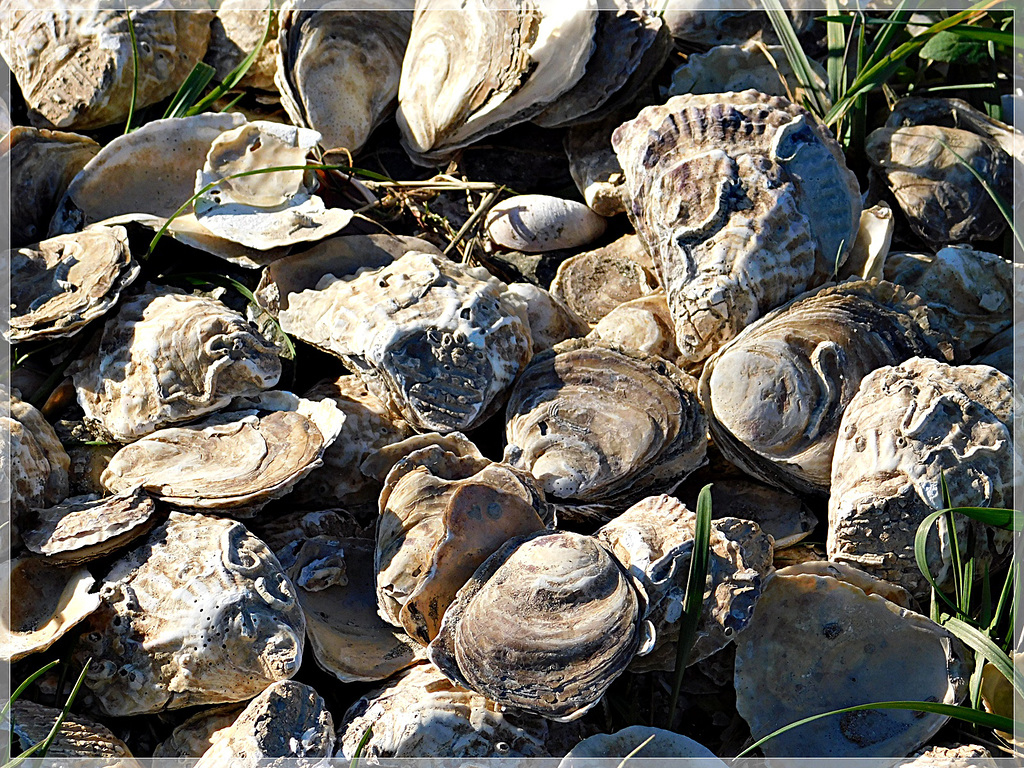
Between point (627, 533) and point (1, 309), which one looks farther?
point (1, 309)

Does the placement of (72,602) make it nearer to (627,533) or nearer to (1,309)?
(1,309)

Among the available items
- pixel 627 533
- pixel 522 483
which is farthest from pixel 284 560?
pixel 627 533

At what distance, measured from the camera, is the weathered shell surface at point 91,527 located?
1.90m

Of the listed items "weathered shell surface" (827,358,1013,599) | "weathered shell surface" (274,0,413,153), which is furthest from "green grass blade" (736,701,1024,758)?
"weathered shell surface" (274,0,413,153)

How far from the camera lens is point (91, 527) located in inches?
75.4

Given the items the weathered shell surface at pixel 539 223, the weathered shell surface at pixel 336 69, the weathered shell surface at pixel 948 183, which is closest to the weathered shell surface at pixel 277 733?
the weathered shell surface at pixel 539 223

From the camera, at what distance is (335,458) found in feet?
7.29

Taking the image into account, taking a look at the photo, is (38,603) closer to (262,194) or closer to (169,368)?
(169,368)

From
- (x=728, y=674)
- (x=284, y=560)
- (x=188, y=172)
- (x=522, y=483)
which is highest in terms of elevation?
(x=188, y=172)

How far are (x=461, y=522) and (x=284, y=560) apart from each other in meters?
0.46

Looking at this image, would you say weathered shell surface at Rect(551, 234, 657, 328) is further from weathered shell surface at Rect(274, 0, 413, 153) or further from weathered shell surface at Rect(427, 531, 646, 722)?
weathered shell surface at Rect(427, 531, 646, 722)

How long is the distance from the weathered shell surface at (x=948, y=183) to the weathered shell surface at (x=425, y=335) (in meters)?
1.14

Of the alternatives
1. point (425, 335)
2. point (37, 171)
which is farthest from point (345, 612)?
point (37, 171)

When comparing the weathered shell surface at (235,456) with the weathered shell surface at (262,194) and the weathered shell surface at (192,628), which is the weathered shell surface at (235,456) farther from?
the weathered shell surface at (262,194)
